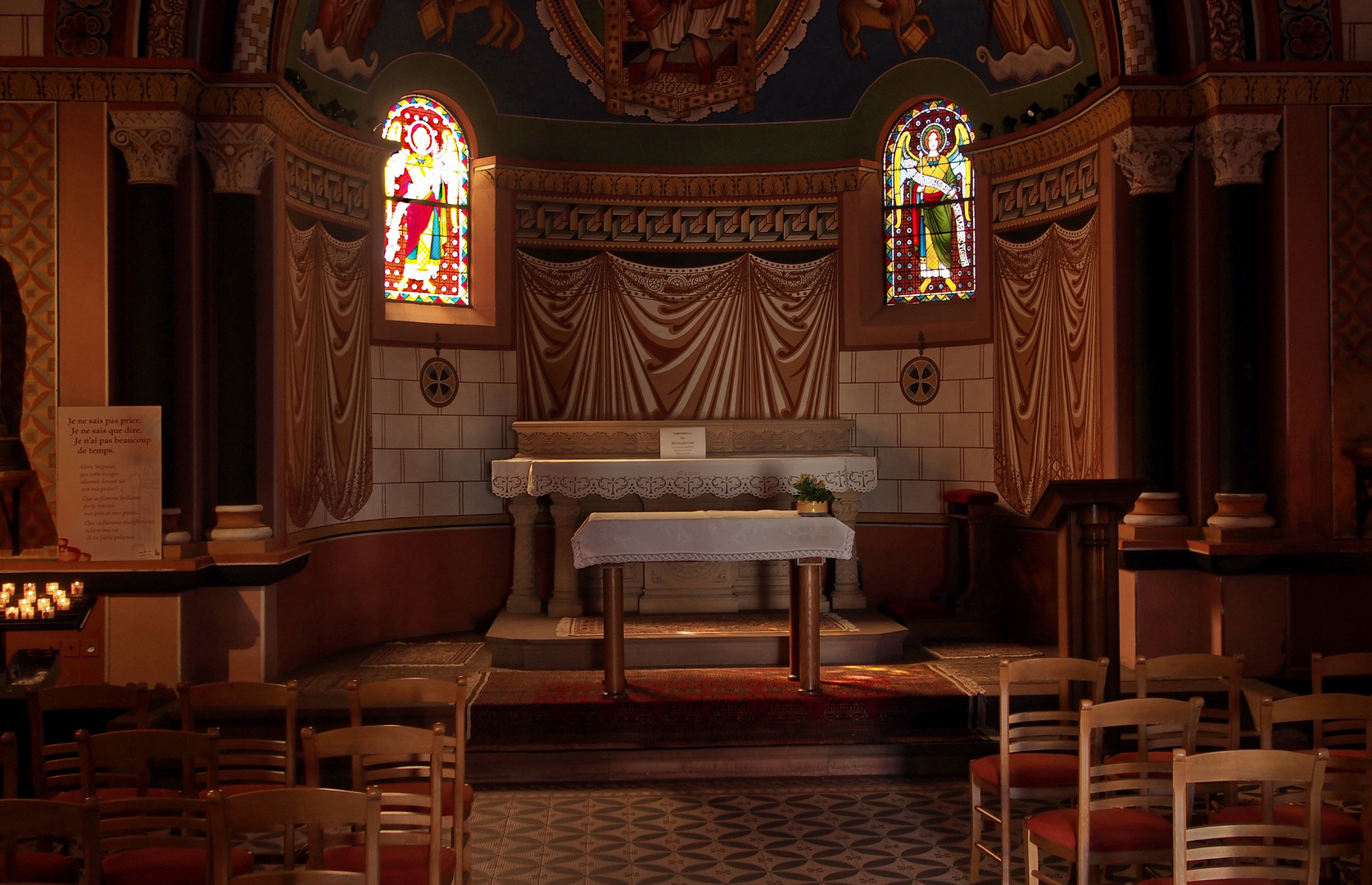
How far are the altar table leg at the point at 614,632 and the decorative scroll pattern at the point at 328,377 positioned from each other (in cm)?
267

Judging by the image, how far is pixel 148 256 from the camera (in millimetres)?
7594

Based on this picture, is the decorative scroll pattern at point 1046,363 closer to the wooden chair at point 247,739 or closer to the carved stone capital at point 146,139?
the wooden chair at point 247,739

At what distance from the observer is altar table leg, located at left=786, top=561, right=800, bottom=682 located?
766cm

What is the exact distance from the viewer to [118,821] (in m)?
3.58

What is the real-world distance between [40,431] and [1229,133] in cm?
832

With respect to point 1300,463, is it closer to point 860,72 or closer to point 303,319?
point 860,72

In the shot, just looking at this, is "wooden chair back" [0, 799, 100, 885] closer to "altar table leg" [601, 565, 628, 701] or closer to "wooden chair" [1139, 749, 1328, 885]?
"wooden chair" [1139, 749, 1328, 885]

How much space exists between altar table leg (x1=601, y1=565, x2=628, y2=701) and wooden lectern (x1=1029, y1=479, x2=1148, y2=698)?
106 inches

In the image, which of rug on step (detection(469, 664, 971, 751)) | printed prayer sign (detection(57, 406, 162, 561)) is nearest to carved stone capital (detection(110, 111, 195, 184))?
printed prayer sign (detection(57, 406, 162, 561))

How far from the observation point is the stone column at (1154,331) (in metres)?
8.31

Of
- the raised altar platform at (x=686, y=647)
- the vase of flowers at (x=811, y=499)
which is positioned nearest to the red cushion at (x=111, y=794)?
the raised altar platform at (x=686, y=647)

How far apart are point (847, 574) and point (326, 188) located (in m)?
5.39

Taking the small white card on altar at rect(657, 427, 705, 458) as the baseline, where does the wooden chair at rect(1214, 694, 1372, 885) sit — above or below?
below

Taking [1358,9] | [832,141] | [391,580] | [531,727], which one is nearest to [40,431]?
[391,580]
